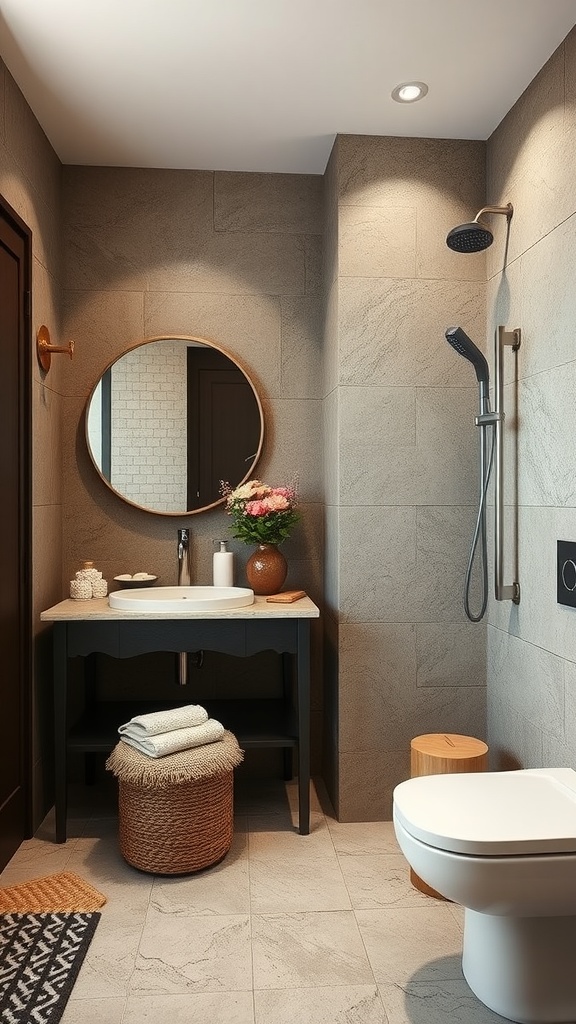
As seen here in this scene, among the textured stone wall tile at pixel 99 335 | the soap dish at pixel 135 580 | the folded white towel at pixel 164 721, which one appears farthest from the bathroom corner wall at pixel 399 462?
the textured stone wall tile at pixel 99 335

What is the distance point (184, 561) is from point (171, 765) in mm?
963

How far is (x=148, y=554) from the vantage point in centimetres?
328

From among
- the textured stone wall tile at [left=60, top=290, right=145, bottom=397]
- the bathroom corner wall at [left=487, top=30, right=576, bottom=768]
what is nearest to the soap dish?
the textured stone wall tile at [left=60, top=290, right=145, bottom=397]

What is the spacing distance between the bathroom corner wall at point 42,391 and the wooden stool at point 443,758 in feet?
4.52

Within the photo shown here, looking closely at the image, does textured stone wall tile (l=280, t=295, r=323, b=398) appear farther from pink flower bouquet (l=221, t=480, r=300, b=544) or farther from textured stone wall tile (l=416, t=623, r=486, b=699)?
textured stone wall tile (l=416, t=623, r=486, b=699)

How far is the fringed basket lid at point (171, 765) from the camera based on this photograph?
96.2 inches

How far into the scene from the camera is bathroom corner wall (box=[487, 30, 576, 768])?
2.28 metres

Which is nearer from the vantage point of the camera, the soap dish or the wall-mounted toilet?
the wall-mounted toilet

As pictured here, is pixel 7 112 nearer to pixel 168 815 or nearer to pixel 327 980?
pixel 168 815

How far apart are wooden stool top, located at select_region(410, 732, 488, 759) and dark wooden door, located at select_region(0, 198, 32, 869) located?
1.34 metres

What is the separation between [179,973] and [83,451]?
1.99 m

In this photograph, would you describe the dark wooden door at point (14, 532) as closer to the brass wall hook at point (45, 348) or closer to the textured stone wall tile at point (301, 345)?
the brass wall hook at point (45, 348)

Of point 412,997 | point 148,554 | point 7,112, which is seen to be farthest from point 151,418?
point 412,997

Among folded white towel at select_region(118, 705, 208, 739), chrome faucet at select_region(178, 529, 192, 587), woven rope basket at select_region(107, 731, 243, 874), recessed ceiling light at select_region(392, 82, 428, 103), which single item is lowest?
woven rope basket at select_region(107, 731, 243, 874)
